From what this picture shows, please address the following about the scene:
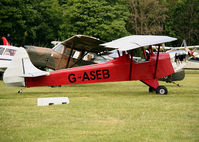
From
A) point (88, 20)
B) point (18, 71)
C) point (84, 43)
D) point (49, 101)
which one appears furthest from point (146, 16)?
point (49, 101)

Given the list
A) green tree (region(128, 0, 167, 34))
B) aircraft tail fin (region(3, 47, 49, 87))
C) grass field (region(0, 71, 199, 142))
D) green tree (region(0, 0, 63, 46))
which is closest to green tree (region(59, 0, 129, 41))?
green tree (region(0, 0, 63, 46))

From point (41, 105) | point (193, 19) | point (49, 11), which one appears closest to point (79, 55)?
point (41, 105)

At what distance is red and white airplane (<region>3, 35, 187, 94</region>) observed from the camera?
1355 cm

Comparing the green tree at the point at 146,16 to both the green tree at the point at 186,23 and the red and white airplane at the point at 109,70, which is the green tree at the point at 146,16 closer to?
the green tree at the point at 186,23

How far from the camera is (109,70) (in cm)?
1428

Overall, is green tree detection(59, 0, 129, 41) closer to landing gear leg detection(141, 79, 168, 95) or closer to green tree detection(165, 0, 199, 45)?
green tree detection(165, 0, 199, 45)

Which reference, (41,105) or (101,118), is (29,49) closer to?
(41,105)

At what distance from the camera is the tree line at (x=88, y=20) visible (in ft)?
176

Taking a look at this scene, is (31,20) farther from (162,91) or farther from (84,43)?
(162,91)

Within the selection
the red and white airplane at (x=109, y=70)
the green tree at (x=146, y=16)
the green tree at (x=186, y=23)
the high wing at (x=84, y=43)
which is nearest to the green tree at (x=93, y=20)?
the green tree at (x=146, y=16)

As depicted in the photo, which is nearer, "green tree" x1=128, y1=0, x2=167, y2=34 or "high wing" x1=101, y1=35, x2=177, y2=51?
"high wing" x1=101, y1=35, x2=177, y2=51

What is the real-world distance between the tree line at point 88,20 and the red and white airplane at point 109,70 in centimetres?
3852

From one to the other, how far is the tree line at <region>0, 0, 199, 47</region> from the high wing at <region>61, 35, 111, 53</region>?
3422 cm

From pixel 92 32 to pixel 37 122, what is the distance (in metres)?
46.7
